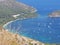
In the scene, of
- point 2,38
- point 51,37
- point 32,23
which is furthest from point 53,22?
point 2,38

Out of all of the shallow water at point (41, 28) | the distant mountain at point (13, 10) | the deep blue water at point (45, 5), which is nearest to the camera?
the shallow water at point (41, 28)

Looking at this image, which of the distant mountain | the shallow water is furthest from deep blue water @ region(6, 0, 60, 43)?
the distant mountain

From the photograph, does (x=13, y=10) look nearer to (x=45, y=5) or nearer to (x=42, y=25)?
(x=45, y=5)

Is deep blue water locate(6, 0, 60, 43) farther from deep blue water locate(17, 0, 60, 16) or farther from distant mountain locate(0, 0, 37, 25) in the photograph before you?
distant mountain locate(0, 0, 37, 25)

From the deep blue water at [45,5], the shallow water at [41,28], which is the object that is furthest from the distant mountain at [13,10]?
the shallow water at [41,28]

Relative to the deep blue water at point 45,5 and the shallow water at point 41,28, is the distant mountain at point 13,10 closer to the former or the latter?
the deep blue water at point 45,5

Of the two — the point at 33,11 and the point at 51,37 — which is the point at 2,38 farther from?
the point at 33,11

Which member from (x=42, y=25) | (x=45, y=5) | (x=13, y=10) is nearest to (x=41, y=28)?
(x=42, y=25)
